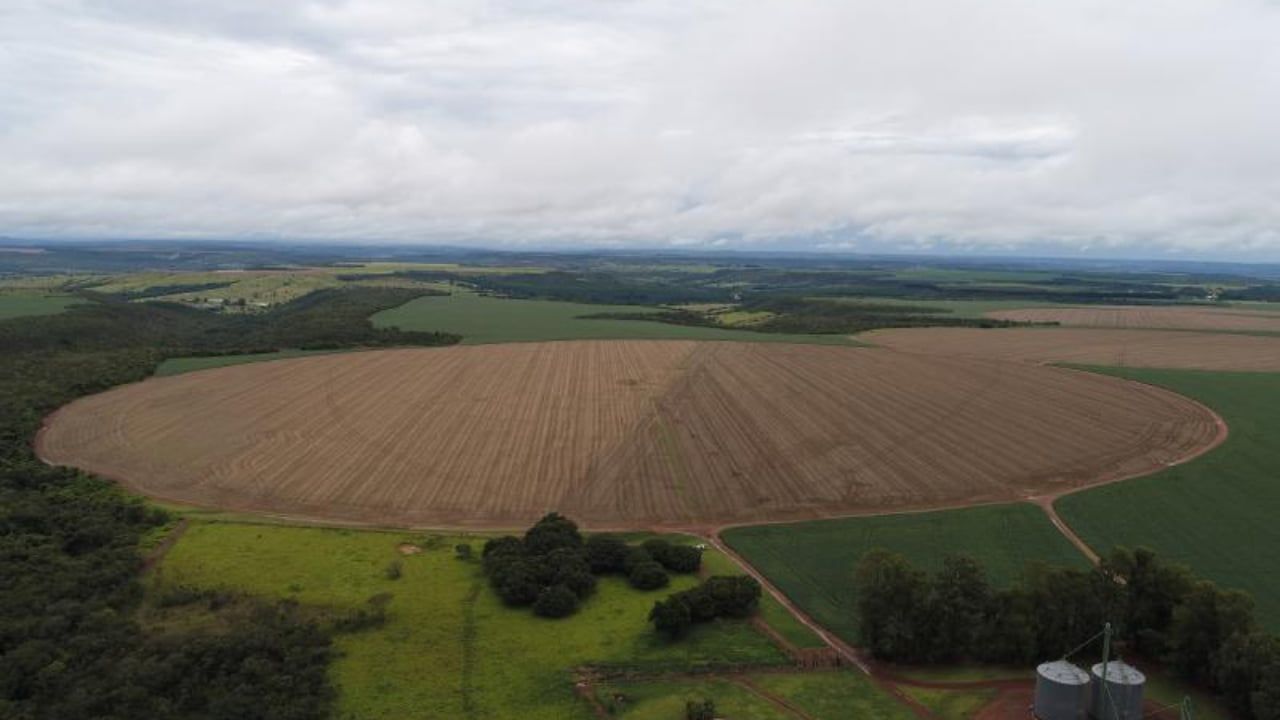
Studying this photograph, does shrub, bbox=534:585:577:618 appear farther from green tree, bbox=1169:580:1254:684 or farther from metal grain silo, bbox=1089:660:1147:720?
green tree, bbox=1169:580:1254:684

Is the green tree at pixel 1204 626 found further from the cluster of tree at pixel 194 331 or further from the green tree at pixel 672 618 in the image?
the cluster of tree at pixel 194 331

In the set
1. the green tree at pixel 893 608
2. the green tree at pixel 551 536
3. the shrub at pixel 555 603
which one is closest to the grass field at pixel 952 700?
the green tree at pixel 893 608

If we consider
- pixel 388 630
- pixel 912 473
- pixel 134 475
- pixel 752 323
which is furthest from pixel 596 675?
pixel 752 323

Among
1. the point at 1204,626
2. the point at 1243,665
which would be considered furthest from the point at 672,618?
the point at 1243,665

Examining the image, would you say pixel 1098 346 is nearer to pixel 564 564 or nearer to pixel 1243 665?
pixel 1243 665

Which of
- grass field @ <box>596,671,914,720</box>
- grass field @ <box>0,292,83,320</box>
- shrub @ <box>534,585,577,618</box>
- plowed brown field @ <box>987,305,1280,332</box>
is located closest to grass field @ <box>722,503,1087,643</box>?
grass field @ <box>596,671,914,720</box>

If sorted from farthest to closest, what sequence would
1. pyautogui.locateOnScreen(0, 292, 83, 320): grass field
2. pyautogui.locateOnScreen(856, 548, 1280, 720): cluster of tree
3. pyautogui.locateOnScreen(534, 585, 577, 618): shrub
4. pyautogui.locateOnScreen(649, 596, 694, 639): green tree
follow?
pyautogui.locateOnScreen(0, 292, 83, 320): grass field < pyautogui.locateOnScreen(534, 585, 577, 618): shrub < pyautogui.locateOnScreen(649, 596, 694, 639): green tree < pyautogui.locateOnScreen(856, 548, 1280, 720): cluster of tree
